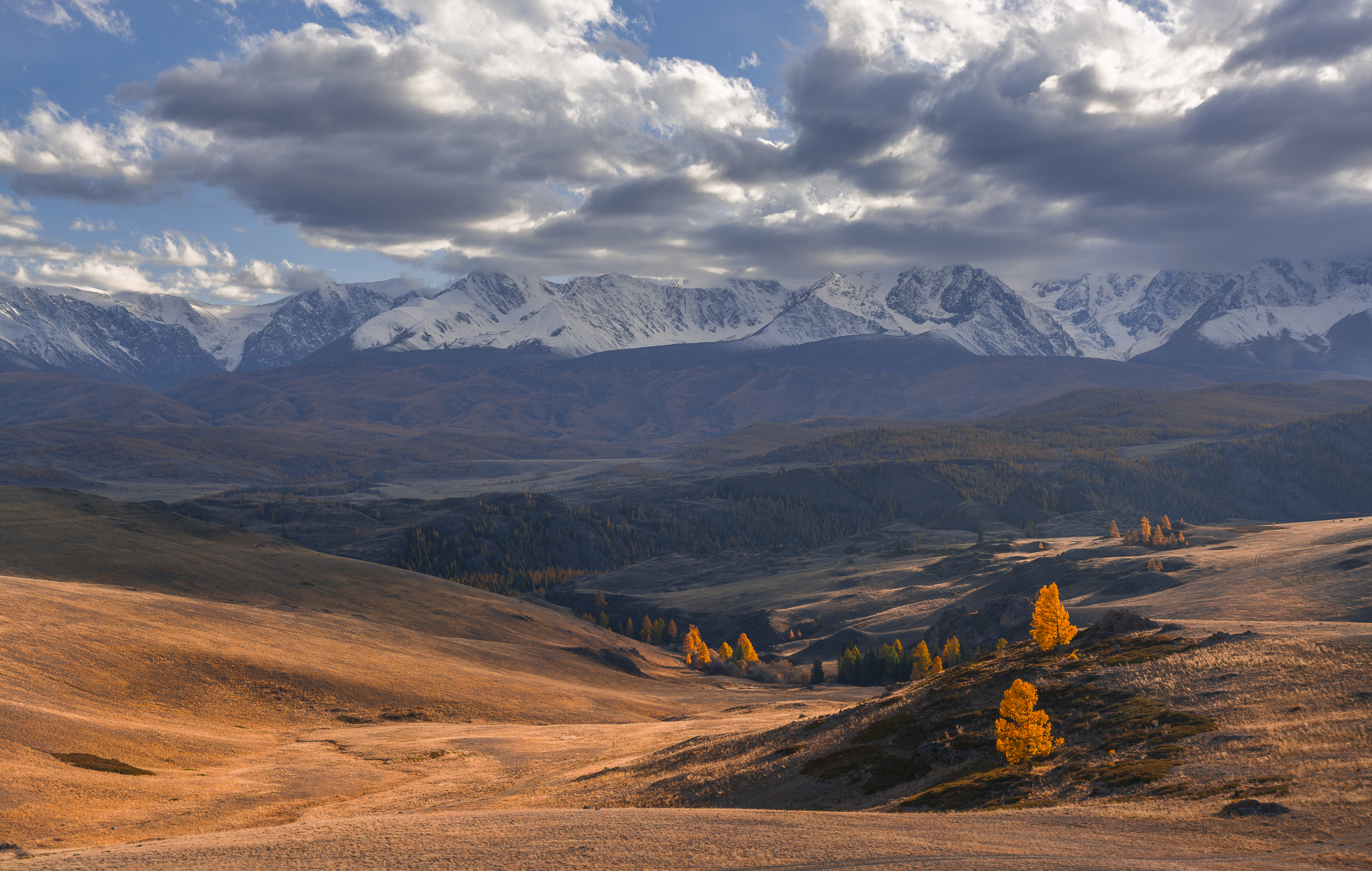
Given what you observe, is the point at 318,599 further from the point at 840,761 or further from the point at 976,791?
the point at 976,791

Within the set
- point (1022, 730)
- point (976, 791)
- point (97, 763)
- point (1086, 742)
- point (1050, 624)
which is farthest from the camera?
point (1050, 624)

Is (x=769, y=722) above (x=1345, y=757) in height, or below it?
below

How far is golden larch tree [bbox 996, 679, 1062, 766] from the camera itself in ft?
187

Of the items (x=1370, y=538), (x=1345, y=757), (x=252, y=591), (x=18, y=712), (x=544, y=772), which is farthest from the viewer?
(x=1370, y=538)

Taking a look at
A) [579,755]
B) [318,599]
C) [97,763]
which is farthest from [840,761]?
[318,599]

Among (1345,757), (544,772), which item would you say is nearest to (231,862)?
(544,772)

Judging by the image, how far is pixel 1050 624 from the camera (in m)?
90.3

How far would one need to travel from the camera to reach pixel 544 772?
76938 millimetres

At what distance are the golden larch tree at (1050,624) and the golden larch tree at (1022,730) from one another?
33.9 metres

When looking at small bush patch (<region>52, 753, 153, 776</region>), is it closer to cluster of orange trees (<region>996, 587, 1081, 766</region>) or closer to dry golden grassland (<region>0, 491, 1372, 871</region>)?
dry golden grassland (<region>0, 491, 1372, 871</region>)

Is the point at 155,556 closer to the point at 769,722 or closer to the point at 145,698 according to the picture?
the point at 145,698

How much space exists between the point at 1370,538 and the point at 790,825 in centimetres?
20022

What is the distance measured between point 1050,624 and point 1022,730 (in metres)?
35.9

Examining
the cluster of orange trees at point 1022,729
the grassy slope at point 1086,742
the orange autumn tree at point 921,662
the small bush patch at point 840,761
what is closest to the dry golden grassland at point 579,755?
the grassy slope at point 1086,742
